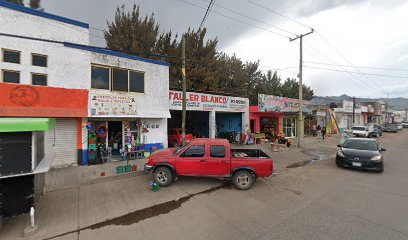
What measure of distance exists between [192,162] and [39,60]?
8.87 meters

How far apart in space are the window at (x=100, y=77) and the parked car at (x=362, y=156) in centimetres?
1312

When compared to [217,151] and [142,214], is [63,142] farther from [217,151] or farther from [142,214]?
[217,151]

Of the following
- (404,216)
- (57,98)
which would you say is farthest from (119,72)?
(404,216)

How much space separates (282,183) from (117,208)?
6050mm

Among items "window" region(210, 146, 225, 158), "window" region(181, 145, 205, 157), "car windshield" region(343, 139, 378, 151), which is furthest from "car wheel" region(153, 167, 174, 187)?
"car windshield" region(343, 139, 378, 151)

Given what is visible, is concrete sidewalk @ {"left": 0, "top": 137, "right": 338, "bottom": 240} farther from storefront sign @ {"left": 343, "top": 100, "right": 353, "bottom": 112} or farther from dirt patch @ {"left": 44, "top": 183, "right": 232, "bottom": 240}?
storefront sign @ {"left": 343, "top": 100, "right": 353, "bottom": 112}

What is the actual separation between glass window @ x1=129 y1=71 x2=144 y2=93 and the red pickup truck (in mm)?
5796

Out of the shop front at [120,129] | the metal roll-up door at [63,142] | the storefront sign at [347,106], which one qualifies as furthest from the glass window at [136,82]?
the storefront sign at [347,106]

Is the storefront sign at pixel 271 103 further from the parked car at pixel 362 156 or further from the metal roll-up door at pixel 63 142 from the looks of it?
the metal roll-up door at pixel 63 142

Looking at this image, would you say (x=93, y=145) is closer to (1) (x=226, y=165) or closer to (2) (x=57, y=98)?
(2) (x=57, y=98)

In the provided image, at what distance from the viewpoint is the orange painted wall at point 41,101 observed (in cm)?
788

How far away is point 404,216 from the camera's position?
4.86 meters

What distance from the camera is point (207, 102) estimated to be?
52.1 ft

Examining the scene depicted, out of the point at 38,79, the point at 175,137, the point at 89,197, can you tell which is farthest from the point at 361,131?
the point at 38,79
